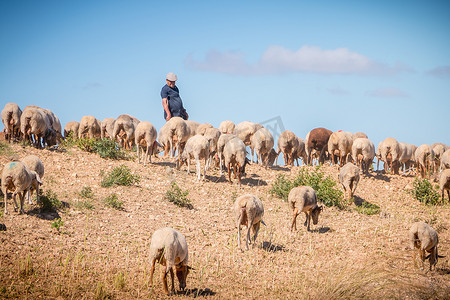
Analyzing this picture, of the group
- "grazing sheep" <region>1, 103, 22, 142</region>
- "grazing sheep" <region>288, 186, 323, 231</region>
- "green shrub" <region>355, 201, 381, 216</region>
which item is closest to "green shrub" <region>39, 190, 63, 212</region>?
"grazing sheep" <region>288, 186, 323, 231</region>

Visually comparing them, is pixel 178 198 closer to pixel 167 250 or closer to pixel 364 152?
pixel 167 250

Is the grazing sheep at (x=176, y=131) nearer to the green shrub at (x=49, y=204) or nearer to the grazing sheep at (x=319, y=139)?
the green shrub at (x=49, y=204)

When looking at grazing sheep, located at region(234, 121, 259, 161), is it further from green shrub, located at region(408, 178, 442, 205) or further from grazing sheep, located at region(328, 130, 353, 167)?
green shrub, located at region(408, 178, 442, 205)

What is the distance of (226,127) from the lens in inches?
1097

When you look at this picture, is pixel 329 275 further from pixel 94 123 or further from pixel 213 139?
pixel 94 123

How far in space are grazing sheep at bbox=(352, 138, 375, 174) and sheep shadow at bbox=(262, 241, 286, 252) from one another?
40.2ft

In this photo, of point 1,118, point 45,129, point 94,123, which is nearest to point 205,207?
point 45,129

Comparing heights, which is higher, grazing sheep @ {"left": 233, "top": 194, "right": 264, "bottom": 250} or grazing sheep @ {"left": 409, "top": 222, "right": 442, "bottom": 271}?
grazing sheep @ {"left": 233, "top": 194, "right": 264, "bottom": 250}

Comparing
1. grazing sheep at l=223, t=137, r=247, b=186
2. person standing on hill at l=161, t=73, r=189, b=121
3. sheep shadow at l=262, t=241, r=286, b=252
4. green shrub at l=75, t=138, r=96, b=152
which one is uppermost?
person standing on hill at l=161, t=73, r=189, b=121

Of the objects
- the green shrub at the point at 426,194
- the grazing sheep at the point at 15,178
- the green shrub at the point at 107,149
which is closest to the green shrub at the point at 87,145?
the green shrub at the point at 107,149

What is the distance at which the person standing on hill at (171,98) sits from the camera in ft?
72.3

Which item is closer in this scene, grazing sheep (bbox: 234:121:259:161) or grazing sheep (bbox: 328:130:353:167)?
grazing sheep (bbox: 328:130:353:167)

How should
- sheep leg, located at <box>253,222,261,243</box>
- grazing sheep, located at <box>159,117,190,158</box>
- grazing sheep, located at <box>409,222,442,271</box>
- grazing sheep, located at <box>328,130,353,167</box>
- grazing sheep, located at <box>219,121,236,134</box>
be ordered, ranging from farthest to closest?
grazing sheep, located at <box>219,121,236,134</box>
grazing sheep, located at <box>328,130,353,167</box>
grazing sheep, located at <box>159,117,190,158</box>
sheep leg, located at <box>253,222,261,243</box>
grazing sheep, located at <box>409,222,442,271</box>

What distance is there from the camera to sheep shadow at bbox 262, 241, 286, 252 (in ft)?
35.8
